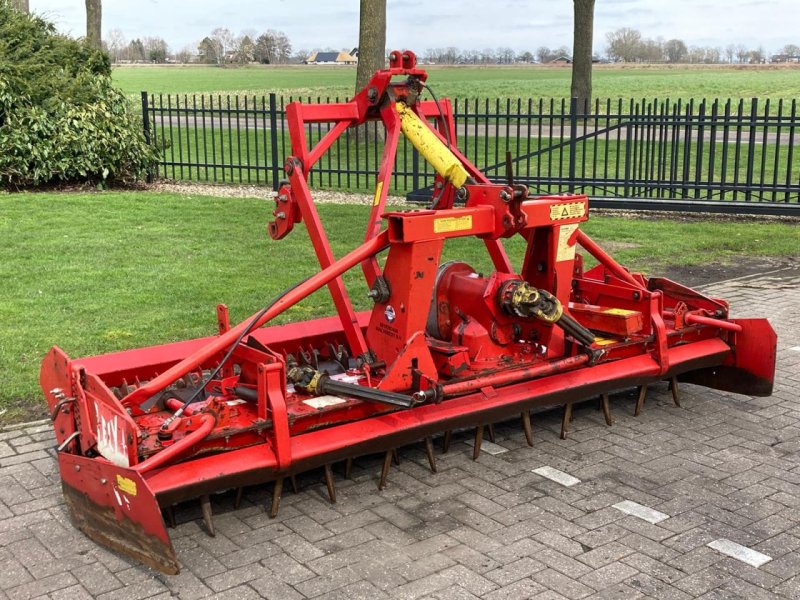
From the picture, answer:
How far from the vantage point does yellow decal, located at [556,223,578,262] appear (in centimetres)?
543

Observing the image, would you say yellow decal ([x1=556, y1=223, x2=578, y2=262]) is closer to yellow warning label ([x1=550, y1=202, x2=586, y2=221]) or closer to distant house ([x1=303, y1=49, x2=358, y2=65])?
yellow warning label ([x1=550, y1=202, x2=586, y2=221])

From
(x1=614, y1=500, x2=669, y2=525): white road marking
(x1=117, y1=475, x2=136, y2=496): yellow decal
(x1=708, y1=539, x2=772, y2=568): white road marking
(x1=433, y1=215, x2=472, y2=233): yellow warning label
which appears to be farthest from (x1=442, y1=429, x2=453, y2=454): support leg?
(x1=117, y1=475, x2=136, y2=496): yellow decal

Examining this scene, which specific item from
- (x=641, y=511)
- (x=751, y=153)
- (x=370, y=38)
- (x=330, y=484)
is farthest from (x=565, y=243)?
(x=370, y=38)

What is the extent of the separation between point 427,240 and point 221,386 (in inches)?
52.2

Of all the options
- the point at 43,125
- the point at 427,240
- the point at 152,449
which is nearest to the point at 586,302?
the point at 427,240

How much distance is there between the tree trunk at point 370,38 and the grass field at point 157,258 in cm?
569

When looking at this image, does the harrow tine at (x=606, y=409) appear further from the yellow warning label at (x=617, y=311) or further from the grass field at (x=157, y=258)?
the grass field at (x=157, y=258)

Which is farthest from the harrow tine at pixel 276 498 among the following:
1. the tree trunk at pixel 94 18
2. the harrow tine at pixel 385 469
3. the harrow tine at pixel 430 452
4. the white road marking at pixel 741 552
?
the tree trunk at pixel 94 18

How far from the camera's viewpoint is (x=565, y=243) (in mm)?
5461

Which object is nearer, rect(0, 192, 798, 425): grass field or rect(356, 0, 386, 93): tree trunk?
rect(0, 192, 798, 425): grass field

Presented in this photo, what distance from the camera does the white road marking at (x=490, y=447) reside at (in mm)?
5281

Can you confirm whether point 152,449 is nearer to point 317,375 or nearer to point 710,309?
point 317,375

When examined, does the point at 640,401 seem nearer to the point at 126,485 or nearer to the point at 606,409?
the point at 606,409

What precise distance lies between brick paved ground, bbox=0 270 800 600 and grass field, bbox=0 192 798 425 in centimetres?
186
